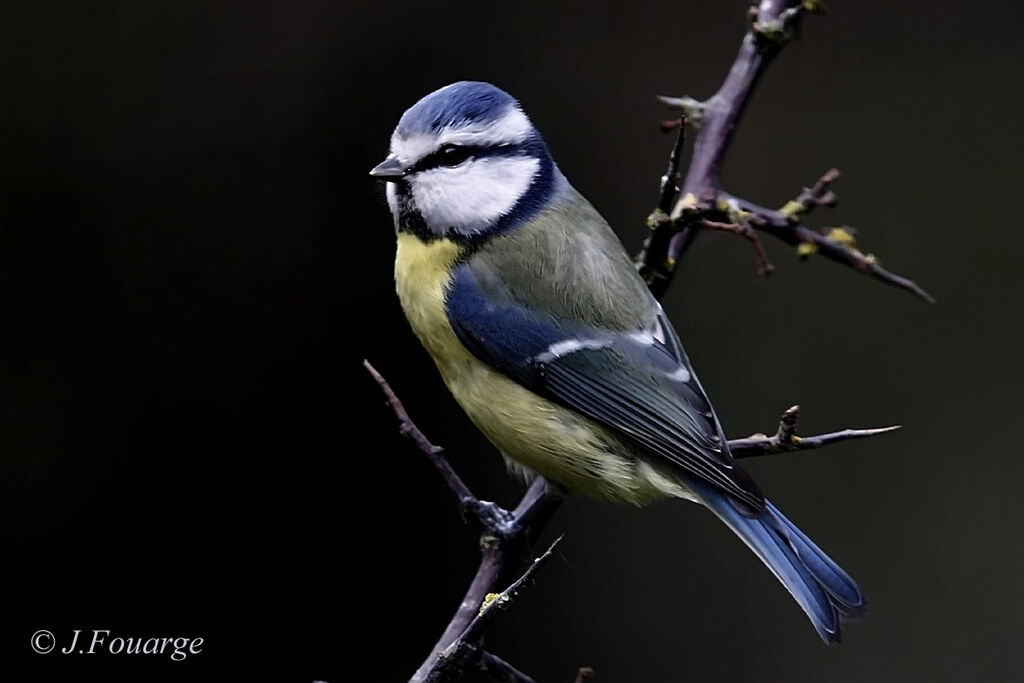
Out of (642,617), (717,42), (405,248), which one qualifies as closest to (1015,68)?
(717,42)

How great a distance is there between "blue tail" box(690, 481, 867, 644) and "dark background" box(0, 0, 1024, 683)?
1.49m

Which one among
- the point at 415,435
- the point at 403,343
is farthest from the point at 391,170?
the point at 403,343

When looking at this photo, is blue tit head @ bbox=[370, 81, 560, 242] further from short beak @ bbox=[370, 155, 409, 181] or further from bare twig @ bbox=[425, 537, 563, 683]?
bare twig @ bbox=[425, 537, 563, 683]

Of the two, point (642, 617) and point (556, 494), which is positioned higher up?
point (556, 494)

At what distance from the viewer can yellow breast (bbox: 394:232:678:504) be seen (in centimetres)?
265

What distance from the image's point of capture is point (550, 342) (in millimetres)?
2664

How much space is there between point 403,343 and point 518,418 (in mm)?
1378

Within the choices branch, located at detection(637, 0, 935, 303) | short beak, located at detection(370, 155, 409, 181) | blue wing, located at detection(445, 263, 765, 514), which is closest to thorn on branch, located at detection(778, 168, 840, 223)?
branch, located at detection(637, 0, 935, 303)

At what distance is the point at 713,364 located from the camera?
4172 mm

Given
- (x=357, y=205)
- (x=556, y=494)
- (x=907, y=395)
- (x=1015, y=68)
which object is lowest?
(x=907, y=395)

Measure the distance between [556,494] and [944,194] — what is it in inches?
84.3

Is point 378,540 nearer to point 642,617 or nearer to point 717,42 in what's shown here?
point 642,617

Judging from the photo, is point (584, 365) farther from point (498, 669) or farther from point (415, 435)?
point (498, 669)

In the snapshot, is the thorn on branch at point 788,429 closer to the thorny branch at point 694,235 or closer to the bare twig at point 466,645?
the thorny branch at point 694,235
